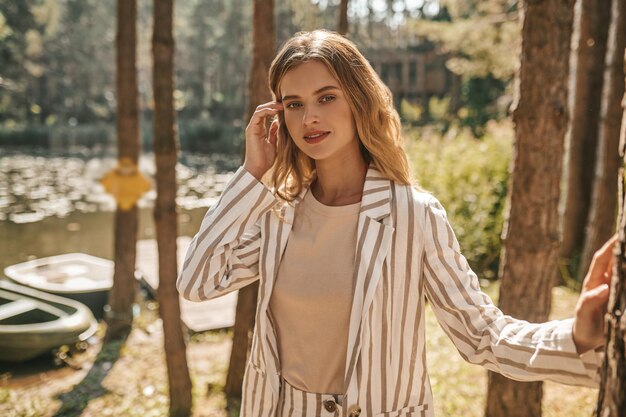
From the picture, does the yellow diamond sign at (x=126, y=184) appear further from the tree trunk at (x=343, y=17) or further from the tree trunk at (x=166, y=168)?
the tree trunk at (x=343, y=17)

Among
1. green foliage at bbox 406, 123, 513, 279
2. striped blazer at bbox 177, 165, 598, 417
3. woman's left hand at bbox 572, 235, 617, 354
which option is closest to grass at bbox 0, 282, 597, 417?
Answer: green foliage at bbox 406, 123, 513, 279

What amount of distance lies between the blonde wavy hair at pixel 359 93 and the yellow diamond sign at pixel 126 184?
5934 mm

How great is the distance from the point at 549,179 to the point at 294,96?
183 cm

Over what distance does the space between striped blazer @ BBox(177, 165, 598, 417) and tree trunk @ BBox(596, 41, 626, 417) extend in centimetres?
16

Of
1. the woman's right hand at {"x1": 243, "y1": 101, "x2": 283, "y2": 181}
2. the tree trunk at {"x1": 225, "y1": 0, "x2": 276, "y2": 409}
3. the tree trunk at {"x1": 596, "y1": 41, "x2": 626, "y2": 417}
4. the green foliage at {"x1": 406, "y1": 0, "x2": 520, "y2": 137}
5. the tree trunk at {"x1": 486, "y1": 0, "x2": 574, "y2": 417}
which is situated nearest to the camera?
the tree trunk at {"x1": 596, "y1": 41, "x2": 626, "y2": 417}

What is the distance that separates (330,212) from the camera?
1.72 meters

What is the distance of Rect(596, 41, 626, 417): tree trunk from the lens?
0.99 meters

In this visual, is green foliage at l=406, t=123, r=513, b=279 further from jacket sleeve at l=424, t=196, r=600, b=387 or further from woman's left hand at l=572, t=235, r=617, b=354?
woman's left hand at l=572, t=235, r=617, b=354

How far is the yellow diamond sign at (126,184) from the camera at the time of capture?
735 cm

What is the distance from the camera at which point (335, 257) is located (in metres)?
1.65

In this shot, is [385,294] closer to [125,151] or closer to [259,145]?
[259,145]

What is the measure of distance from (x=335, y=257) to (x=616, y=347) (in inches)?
31.6

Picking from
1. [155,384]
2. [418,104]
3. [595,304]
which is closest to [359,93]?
[595,304]

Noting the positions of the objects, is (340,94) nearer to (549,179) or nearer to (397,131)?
(397,131)
